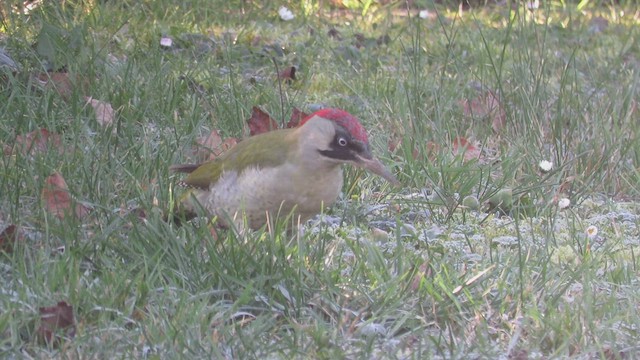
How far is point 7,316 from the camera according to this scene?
3.16 metres

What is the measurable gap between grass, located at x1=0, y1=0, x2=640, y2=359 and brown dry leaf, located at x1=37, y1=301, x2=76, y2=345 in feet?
0.08

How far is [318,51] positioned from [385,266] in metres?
3.40

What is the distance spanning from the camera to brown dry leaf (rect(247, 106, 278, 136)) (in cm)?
519

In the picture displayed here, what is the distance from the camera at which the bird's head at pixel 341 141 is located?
395 centimetres

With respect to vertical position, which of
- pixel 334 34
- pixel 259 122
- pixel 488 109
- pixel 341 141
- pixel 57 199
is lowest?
pixel 334 34

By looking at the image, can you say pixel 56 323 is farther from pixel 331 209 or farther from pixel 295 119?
pixel 295 119

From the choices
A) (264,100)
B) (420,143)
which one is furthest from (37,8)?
(420,143)

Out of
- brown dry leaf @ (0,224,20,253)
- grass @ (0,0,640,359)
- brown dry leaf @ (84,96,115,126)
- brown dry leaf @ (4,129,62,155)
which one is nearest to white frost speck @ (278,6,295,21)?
grass @ (0,0,640,359)

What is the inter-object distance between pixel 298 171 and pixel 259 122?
1.27 m

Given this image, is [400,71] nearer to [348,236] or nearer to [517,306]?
[348,236]

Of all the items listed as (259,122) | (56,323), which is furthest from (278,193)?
(259,122)

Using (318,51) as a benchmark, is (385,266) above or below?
above

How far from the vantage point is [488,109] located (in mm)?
5785

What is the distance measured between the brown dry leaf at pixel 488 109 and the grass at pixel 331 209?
0.08 feet
